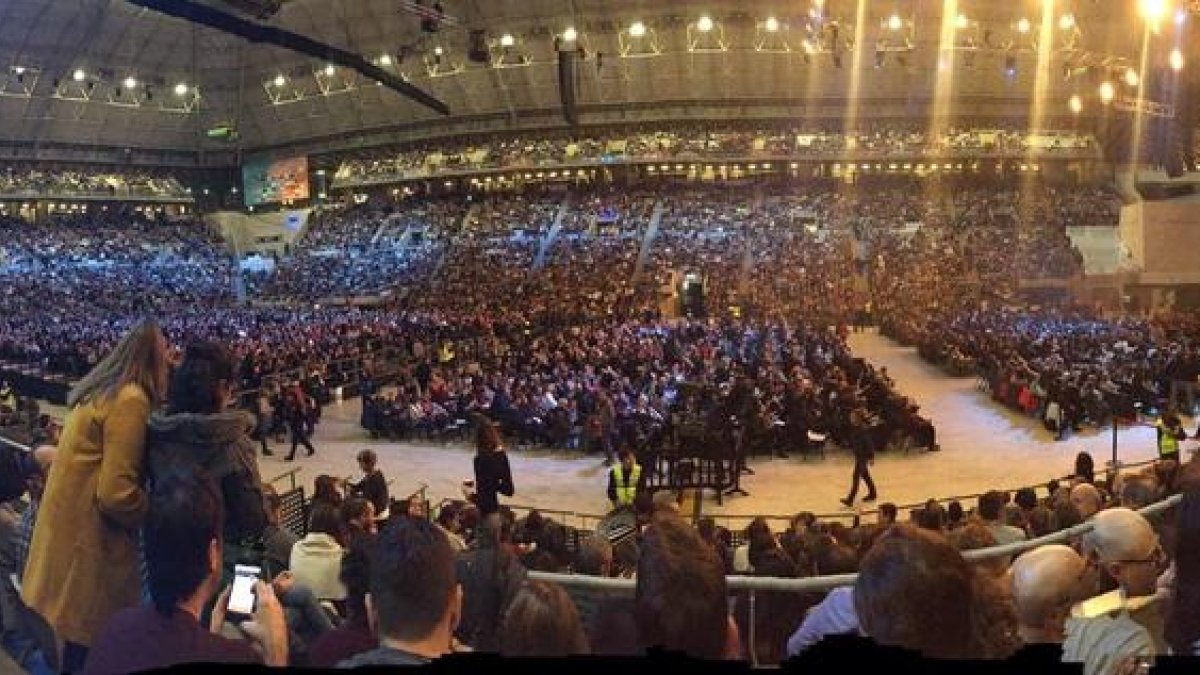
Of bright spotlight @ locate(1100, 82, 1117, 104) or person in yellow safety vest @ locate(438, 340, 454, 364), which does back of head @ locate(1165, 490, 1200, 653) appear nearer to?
person in yellow safety vest @ locate(438, 340, 454, 364)

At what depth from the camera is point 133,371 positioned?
308 cm

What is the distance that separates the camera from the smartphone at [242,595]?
2.99 m

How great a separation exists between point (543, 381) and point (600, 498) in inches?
209

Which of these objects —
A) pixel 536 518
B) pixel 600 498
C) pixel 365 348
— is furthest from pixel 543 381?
pixel 536 518

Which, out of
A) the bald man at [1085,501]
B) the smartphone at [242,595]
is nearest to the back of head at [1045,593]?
the smartphone at [242,595]

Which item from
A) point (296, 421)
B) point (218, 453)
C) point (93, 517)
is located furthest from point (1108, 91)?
point (93, 517)

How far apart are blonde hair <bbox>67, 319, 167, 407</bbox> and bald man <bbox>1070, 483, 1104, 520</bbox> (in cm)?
521

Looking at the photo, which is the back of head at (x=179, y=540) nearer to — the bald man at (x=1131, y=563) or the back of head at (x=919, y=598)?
the back of head at (x=919, y=598)

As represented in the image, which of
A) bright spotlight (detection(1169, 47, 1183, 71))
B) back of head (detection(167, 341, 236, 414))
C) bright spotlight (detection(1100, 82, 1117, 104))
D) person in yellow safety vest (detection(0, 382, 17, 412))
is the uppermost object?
bright spotlight (detection(1169, 47, 1183, 71))

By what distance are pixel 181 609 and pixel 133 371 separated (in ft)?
3.45

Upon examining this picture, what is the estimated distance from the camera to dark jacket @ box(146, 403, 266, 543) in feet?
9.91

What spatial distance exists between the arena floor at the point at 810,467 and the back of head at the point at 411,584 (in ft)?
34.7

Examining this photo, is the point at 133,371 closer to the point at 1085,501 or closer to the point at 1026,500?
the point at 1085,501

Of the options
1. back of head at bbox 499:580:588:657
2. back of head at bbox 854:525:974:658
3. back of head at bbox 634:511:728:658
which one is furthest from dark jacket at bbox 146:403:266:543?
back of head at bbox 854:525:974:658
